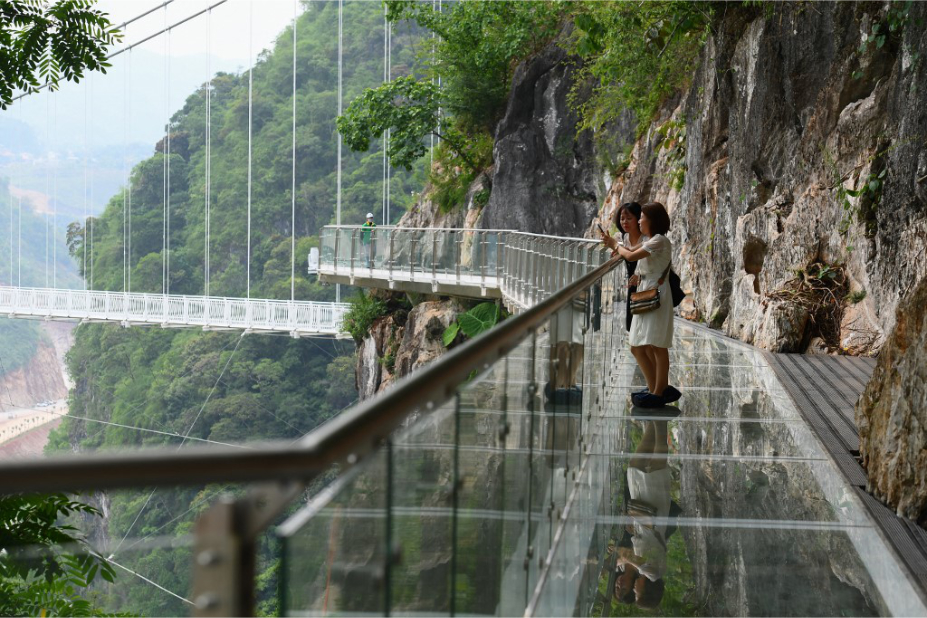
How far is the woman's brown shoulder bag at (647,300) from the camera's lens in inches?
224

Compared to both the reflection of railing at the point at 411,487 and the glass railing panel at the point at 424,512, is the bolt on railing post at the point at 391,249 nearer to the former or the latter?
the reflection of railing at the point at 411,487

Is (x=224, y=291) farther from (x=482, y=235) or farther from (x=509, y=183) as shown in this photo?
(x=482, y=235)

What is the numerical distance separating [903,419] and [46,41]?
560cm

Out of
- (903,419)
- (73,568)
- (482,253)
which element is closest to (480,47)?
(482,253)

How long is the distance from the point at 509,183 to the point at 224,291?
24242 millimetres

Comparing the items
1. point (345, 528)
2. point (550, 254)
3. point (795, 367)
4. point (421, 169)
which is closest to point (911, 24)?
point (795, 367)

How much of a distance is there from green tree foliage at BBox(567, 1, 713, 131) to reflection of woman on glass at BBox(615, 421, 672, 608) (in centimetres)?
805

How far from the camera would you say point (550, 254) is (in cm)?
1258

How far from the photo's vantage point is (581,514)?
3518 millimetres

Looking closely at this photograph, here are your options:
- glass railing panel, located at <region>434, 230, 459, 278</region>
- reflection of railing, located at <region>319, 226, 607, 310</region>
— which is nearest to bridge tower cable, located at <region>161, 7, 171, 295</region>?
reflection of railing, located at <region>319, 226, 607, 310</region>

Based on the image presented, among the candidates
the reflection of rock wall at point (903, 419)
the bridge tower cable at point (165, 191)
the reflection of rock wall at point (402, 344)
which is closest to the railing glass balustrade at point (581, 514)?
the reflection of rock wall at point (903, 419)

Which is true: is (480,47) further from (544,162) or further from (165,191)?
(165,191)

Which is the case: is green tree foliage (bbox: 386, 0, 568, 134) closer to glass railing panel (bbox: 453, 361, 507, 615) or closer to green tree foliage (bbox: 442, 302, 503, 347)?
green tree foliage (bbox: 442, 302, 503, 347)

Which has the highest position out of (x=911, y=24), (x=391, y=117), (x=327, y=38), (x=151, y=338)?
(x=327, y=38)
